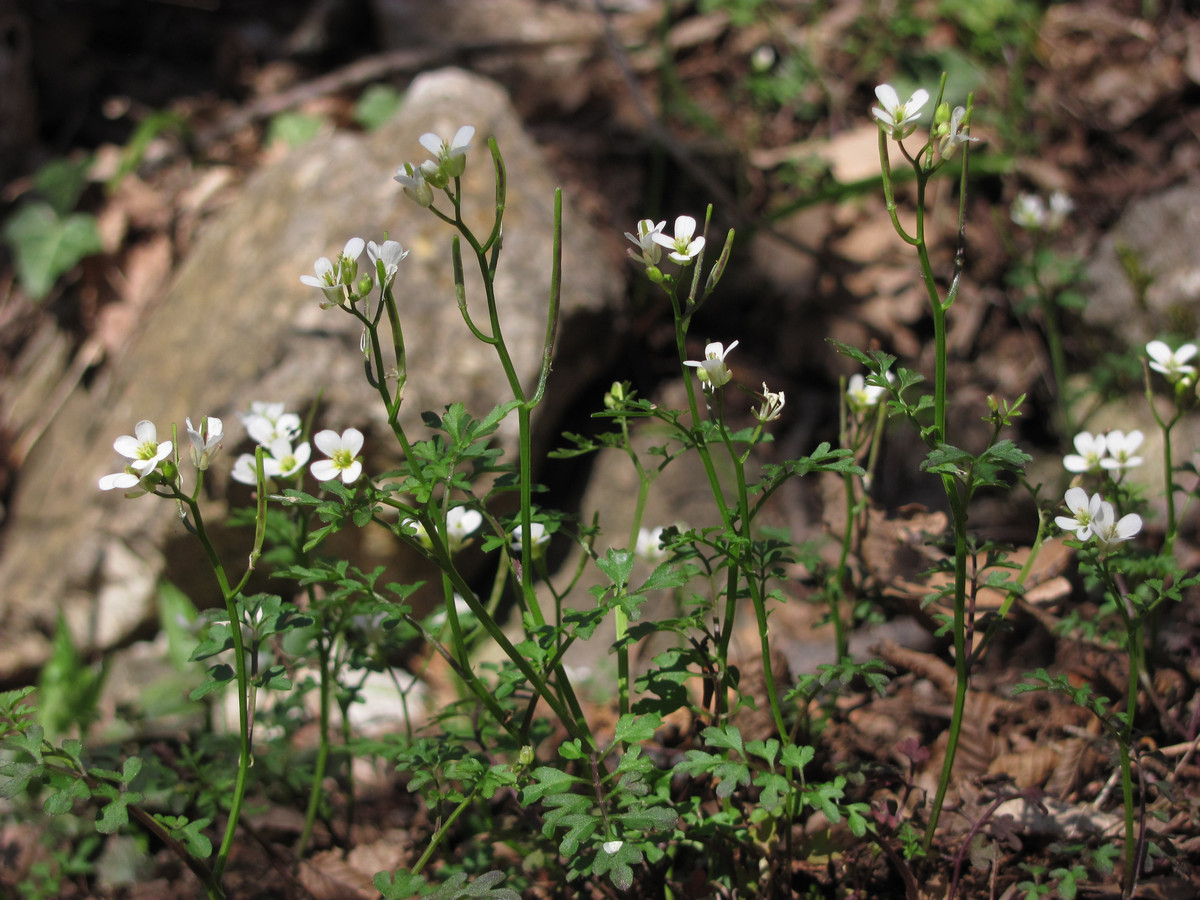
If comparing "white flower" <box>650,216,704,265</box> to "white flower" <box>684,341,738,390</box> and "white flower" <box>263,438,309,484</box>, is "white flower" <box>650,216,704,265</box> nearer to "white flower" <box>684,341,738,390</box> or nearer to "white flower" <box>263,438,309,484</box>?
"white flower" <box>684,341,738,390</box>

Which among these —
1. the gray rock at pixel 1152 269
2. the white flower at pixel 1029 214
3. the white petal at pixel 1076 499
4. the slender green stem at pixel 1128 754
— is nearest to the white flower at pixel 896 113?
the white petal at pixel 1076 499

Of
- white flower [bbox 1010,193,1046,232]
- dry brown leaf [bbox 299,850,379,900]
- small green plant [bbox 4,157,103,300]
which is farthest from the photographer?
small green plant [bbox 4,157,103,300]

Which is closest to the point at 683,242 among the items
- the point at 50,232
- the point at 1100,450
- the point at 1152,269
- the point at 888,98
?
the point at 888,98

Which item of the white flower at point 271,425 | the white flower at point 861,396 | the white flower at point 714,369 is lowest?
the white flower at point 861,396

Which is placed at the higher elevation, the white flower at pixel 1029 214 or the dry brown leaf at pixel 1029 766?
the white flower at pixel 1029 214

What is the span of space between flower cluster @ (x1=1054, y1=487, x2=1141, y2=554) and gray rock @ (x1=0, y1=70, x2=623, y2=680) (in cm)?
183

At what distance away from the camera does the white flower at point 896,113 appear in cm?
125

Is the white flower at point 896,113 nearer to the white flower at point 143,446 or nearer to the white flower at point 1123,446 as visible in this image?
the white flower at point 1123,446

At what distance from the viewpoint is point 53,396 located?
4.31 metres

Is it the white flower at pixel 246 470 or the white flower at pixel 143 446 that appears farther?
the white flower at pixel 246 470

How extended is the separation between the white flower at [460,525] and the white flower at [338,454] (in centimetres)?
33

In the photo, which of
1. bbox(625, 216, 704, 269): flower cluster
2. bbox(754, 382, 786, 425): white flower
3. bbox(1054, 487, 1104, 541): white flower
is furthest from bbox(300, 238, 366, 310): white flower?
bbox(1054, 487, 1104, 541): white flower

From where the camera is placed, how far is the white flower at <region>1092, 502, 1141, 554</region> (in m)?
1.34

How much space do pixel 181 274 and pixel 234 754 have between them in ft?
8.81
